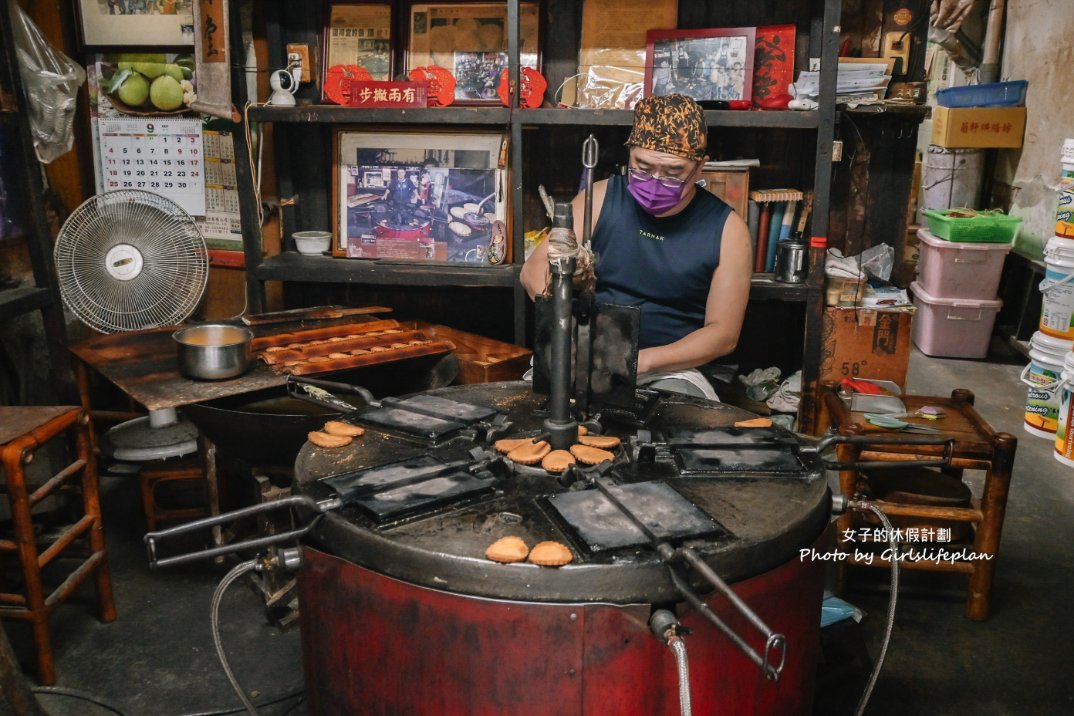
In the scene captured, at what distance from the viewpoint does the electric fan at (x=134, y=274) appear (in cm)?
360

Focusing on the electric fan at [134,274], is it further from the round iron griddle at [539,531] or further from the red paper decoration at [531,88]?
the round iron griddle at [539,531]

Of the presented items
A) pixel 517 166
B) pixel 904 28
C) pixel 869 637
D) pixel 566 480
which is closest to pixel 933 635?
pixel 869 637

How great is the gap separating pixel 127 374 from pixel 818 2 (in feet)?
10.7

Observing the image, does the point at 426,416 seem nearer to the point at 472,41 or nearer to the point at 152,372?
the point at 152,372

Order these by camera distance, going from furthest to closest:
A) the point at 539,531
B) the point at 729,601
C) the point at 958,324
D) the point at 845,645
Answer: the point at 958,324 → the point at 845,645 → the point at 539,531 → the point at 729,601

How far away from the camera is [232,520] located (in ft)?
5.47

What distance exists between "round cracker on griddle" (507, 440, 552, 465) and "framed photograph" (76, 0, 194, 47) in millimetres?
3194

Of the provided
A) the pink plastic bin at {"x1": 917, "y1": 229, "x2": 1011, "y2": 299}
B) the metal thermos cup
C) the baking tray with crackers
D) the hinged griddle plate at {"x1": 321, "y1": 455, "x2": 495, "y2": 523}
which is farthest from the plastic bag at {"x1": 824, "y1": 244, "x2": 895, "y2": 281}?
the hinged griddle plate at {"x1": 321, "y1": 455, "x2": 495, "y2": 523}

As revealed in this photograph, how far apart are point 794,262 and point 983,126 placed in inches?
174

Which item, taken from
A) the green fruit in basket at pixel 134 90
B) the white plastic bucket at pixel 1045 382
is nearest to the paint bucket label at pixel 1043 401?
the white plastic bucket at pixel 1045 382

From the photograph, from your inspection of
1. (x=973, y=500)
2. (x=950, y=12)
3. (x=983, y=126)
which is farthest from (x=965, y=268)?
(x=973, y=500)

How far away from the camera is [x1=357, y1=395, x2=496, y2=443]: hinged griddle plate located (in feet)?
7.20

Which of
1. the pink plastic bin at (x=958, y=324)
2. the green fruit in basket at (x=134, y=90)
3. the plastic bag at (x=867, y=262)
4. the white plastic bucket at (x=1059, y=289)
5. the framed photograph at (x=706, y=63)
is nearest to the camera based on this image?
the framed photograph at (x=706, y=63)

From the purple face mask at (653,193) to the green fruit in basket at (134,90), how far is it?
8.69 feet
